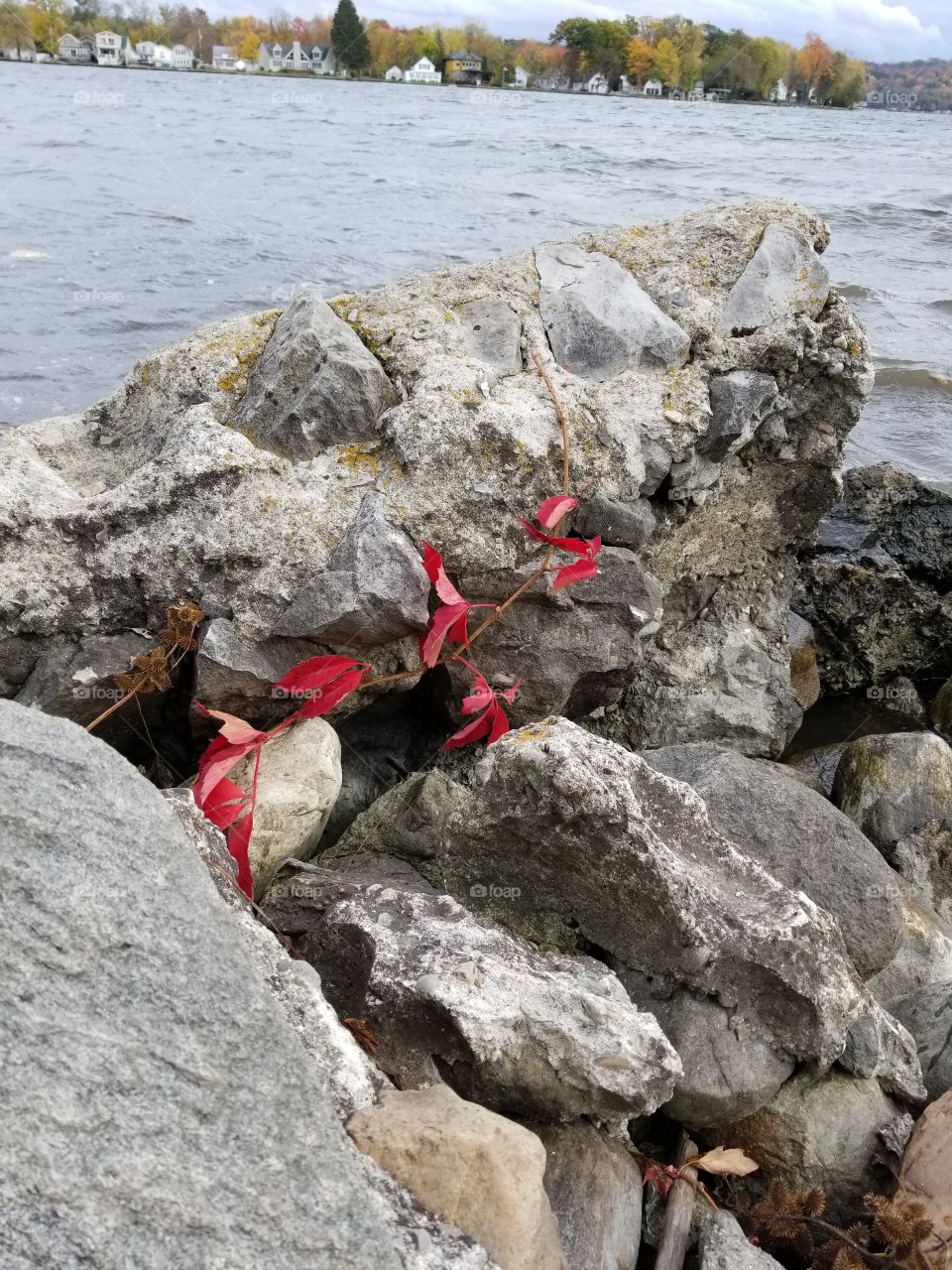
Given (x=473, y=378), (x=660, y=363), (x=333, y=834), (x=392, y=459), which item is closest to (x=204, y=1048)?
(x=333, y=834)

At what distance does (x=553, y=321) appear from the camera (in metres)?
4.22

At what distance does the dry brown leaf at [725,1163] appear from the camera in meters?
2.65

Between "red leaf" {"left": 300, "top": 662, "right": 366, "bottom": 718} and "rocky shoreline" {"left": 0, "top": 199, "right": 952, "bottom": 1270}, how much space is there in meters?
0.02

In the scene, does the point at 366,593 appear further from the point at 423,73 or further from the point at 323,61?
the point at 323,61

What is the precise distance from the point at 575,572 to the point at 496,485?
1.37 ft

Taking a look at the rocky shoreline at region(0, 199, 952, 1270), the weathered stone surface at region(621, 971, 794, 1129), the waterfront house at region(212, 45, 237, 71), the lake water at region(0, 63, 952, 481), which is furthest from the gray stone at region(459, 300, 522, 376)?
the waterfront house at region(212, 45, 237, 71)

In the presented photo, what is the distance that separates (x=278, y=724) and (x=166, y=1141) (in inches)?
71.0

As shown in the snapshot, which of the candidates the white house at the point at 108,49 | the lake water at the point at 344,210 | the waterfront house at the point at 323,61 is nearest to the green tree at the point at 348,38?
the waterfront house at the point at 323,61

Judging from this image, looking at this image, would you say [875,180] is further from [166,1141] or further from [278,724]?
[166,1141]

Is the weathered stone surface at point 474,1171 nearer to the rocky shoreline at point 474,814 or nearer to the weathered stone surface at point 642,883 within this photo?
the rocky shoreline at point 474,814

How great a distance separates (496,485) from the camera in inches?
142

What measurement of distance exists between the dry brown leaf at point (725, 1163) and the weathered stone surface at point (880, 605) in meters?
3.49

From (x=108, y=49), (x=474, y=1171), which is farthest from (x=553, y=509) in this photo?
(x=108, y=49)

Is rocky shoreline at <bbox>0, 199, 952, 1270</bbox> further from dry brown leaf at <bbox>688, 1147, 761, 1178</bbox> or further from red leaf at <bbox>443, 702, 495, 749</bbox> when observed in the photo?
red leaf at <bbox>443, 702, 495, 749</bbox>
